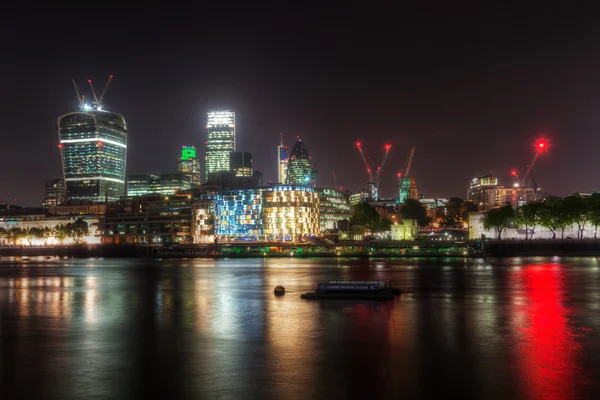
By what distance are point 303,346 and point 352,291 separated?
65.9ft

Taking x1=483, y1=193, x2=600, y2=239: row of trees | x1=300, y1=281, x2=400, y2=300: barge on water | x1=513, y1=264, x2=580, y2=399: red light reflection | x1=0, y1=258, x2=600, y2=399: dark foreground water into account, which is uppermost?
x1=483, y1=193, x2=600, y2=239: row of trees

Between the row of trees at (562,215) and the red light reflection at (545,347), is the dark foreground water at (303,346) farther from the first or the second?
the row of trees at (562,215)

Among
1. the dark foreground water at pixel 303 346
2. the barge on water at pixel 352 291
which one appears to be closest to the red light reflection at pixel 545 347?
the dark foreground water at pixel 303 346

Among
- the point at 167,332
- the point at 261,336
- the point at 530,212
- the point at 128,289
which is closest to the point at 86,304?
the point at 128,289

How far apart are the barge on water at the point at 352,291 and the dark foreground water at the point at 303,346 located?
5.59 ft

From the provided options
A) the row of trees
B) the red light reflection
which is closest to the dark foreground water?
the red light reflection

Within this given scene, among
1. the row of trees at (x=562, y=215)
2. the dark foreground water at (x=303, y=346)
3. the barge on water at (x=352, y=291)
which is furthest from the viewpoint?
the row of trees at (x=562, y=215)

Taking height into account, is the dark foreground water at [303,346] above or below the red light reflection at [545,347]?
below

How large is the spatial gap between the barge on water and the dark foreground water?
1.70 meters

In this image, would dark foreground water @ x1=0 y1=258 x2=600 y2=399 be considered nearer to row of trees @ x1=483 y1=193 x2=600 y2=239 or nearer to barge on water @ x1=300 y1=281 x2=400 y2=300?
barge on water @ x1=300 y1=281 x2=400 y2=300

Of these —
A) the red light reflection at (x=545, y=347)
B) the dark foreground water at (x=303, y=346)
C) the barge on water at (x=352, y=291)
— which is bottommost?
the dark foreground water at (x=303, y=346)

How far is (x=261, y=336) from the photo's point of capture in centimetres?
3089

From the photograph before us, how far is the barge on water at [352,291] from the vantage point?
4662 cm

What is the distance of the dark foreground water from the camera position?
20547mm
